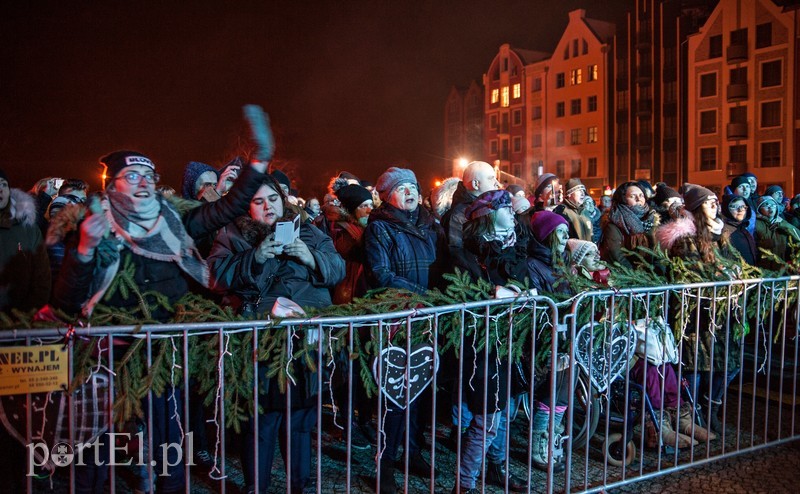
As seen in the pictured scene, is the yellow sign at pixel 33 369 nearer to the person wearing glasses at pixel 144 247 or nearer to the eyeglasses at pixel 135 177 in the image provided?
the person wearing glasses at pixel 144 247

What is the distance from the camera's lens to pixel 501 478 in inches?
199

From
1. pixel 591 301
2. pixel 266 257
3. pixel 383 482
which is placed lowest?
pixel 383 482

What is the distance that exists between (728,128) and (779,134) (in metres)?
3.40

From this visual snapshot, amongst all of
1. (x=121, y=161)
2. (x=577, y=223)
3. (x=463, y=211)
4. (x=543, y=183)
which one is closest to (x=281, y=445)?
(x=121, y=161)

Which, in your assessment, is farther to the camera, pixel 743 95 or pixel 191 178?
pixel 743 95

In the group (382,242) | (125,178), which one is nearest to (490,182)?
(382,242)

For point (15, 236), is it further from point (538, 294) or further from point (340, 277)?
point (538, 294)

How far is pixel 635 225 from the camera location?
7.68 metres

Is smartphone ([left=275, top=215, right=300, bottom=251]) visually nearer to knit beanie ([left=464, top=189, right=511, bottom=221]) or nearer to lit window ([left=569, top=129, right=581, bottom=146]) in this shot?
knit beanie ([left=464, top=189, right=511, bottom=221])

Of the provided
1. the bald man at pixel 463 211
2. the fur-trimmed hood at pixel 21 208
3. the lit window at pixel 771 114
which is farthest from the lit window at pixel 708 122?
the fur-trimmed hood at pixel 21 208

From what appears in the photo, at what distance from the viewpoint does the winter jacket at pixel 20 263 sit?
474 centimetres

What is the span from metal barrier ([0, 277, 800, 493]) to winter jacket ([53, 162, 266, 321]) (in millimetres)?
397

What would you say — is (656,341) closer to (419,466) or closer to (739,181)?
(419,466)

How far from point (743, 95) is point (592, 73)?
50.9 feet
